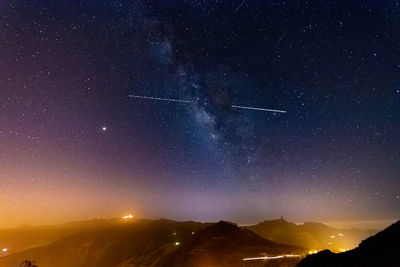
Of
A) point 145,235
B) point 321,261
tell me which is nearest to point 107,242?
point 145,235

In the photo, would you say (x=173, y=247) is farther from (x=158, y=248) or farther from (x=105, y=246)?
(x=105, y=246)

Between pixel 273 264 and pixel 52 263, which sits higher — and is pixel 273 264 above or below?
above

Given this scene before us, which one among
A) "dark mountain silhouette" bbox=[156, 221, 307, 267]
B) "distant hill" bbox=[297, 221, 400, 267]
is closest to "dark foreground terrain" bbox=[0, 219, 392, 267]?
"dark mountain silhouette" bbox=[156, 221, 307, 267]

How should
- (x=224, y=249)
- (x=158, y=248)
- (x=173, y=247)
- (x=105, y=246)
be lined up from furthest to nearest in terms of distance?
(x=105, y=246), (x=158, y=248), (x=173, y=247), (x=224, y=249)

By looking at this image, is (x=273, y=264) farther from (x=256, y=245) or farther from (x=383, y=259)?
(x=383, y=259)

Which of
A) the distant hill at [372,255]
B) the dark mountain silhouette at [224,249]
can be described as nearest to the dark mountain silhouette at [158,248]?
the dark mountain silhouette at [224,249]

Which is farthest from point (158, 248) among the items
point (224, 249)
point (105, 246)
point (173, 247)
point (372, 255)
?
point (372, 255)

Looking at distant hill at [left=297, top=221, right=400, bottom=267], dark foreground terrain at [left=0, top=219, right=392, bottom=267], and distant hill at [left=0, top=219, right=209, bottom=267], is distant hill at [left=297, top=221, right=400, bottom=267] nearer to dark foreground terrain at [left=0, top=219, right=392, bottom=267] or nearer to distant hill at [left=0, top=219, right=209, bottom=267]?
dark foreground terrain at [left=0, top=219, right=392, bottom=267]
